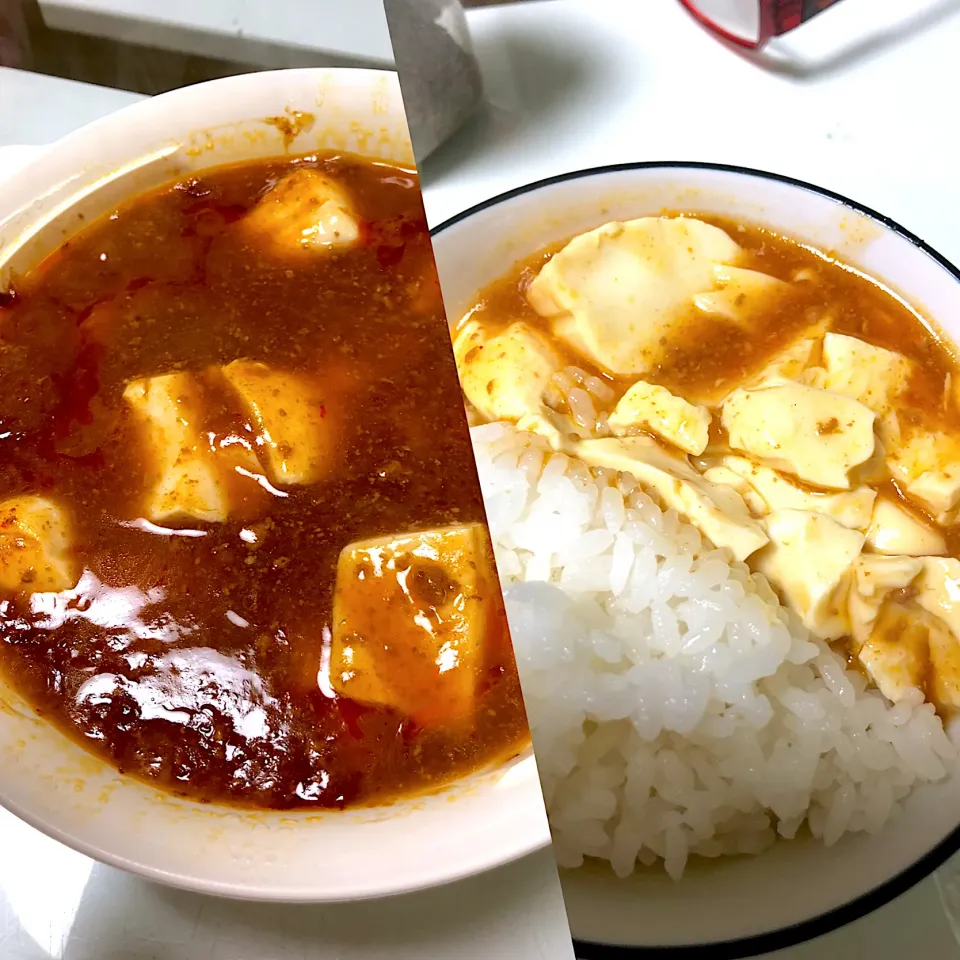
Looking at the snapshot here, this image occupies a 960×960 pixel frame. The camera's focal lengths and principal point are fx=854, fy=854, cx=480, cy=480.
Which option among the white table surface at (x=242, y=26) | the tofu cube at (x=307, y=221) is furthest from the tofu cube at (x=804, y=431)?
the white table surface at (x=242, y=26)

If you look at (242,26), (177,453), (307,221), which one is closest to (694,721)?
(177,453)

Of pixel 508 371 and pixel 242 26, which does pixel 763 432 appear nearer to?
pixel 508 371

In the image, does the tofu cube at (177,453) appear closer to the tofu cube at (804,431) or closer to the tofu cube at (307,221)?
the tofu cube at (307,221)

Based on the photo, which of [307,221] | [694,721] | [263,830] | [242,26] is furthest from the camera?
[242,26]

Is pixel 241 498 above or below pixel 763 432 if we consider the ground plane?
below

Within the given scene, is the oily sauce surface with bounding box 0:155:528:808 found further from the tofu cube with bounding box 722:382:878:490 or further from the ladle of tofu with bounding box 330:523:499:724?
the tofu cube with bounding box 722:382:878:490

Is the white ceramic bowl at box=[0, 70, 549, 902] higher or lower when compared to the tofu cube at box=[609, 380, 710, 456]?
lower

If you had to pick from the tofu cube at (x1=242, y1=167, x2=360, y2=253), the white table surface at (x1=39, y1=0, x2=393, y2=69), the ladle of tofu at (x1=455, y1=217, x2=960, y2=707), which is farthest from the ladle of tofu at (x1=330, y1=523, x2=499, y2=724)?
the white table surface at (x1=39, y1=0, x2=393, y2=69)

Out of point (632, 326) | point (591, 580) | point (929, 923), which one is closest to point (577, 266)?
point (632, 326)
